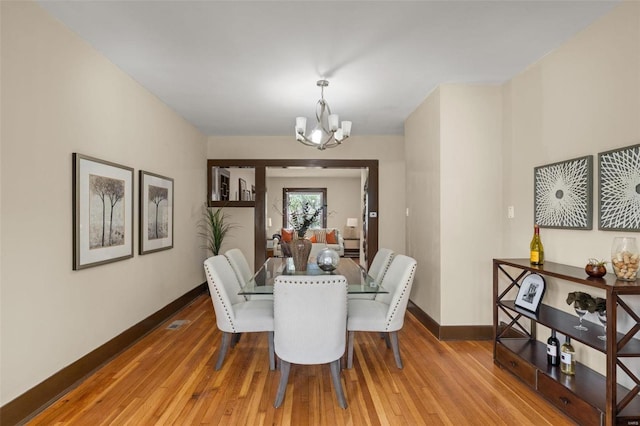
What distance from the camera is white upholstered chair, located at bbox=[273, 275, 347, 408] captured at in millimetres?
2271

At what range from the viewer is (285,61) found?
310 cm

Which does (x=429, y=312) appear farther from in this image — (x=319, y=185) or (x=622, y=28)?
(x=319, y=185)

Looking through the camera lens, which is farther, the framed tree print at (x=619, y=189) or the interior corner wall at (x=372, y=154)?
the interior corner wall at (x=372, y=154)

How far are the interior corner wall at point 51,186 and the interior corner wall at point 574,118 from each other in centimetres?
368

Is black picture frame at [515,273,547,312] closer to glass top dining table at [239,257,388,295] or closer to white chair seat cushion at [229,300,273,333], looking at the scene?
glass top dining table at [239,257,388,295]

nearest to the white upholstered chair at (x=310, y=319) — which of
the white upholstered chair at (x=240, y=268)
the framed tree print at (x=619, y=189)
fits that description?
the white upholstered chair at (x=240, y=268)

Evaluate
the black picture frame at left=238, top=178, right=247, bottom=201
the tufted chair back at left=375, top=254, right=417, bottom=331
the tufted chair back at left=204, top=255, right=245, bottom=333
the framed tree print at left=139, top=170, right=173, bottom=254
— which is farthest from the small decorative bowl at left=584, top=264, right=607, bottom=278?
the black picture frame at left=238, top=178, right=247, bottom=201

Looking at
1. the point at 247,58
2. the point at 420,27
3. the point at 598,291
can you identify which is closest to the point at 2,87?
the point at 247,58

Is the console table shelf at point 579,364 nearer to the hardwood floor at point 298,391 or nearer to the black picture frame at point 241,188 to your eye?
the hardwood floor at point 298,391

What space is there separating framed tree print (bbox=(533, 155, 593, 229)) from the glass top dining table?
4.78 ft

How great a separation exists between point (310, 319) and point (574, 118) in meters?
2.40

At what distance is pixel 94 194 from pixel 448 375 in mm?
3164

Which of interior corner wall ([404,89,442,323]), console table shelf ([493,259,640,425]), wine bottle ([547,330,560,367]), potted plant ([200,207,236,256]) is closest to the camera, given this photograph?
console table shelf ([493,259,640,425])

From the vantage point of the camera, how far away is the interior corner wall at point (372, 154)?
234 inches
